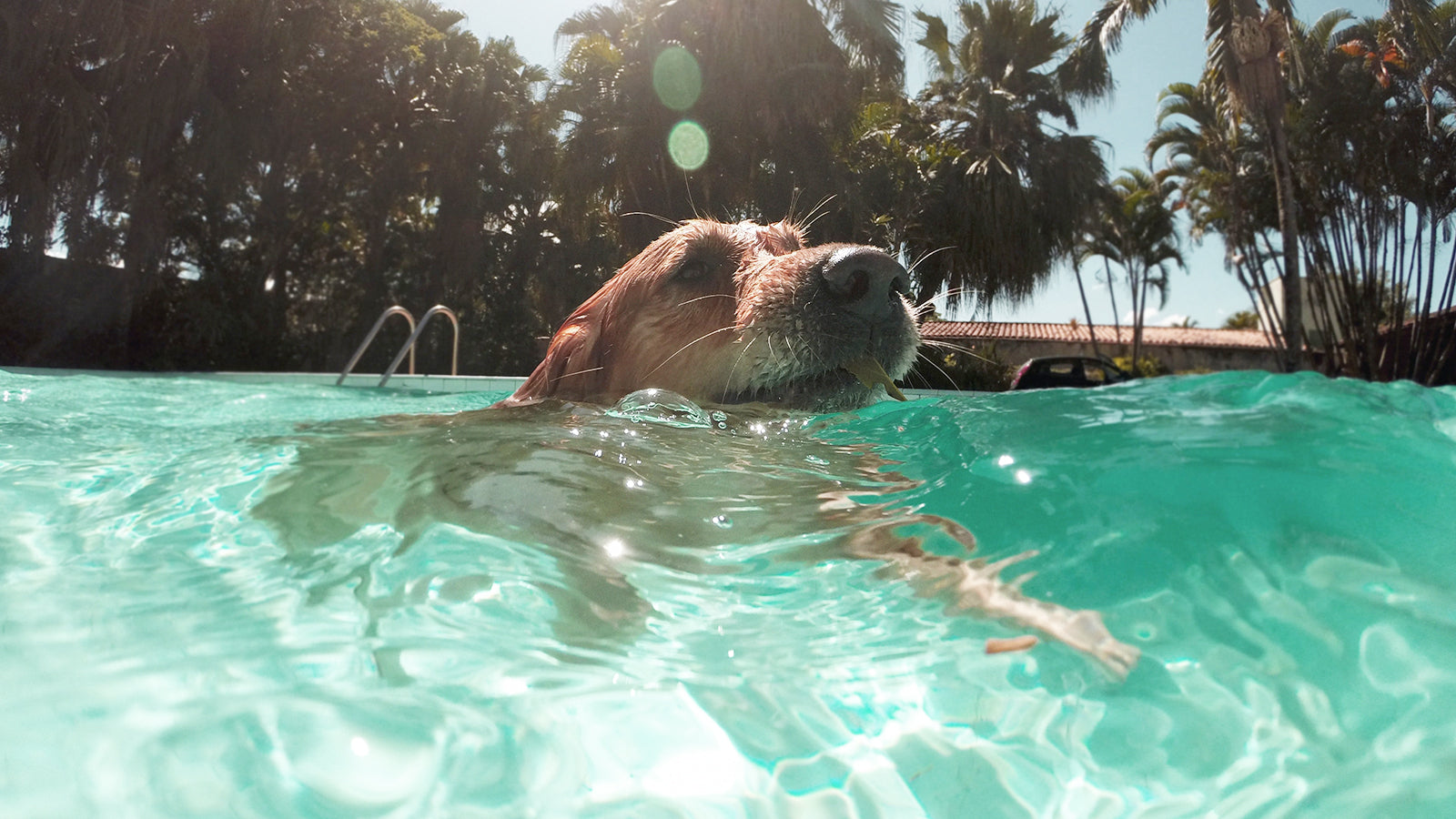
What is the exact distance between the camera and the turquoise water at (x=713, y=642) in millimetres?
1043

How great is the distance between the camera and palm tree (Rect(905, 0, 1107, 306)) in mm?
17984

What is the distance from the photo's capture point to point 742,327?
3320mm

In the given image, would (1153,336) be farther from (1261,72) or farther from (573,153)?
(573,153)

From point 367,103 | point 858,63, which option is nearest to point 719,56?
point 858,63

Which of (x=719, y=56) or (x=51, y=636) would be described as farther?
(x=719, y=56)

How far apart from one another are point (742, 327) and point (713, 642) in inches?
80.7

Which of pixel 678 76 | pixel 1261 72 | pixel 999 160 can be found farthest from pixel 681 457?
pixel 1261 72

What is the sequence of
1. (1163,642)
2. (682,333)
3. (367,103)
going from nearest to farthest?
(1163,642) < (682,333) < (367,103)

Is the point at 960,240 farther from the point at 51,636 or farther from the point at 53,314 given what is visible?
the point at 53,314

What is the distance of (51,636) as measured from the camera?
1283 mm

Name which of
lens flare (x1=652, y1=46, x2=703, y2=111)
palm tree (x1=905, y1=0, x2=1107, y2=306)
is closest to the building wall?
palm tree (x1=905, y1=0, x2=1107, y2=306)

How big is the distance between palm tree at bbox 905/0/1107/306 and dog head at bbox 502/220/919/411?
892 cm

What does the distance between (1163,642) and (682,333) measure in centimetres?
261

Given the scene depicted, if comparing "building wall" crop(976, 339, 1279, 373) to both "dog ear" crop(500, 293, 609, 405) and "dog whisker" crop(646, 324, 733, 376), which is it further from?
"dog whisker" crop(646, 324, 733, 376)
